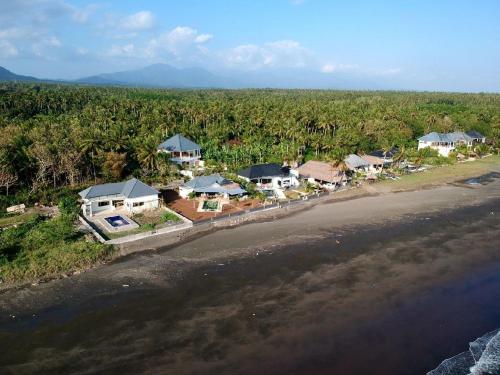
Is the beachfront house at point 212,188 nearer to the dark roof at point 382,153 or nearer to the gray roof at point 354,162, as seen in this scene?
the gray roof at point 354,162

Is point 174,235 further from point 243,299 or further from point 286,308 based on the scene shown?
point 286,308

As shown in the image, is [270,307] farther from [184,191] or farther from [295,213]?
[184,191]

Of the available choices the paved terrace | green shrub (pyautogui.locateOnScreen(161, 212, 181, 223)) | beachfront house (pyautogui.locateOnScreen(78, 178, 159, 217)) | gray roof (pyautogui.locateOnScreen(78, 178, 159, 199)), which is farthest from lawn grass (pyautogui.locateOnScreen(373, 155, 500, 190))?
gray roof (pyautogui.locateOnScreen(78, 178, 159, 199))

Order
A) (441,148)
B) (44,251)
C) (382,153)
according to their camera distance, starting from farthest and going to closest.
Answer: (441,148), (382,153), (44,251)

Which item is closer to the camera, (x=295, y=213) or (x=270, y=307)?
(x=270, y=307)

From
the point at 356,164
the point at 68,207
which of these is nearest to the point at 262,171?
the point at 356,164

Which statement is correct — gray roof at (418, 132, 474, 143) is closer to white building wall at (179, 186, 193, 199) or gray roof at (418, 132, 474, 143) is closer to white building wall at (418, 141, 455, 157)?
white building wall at (418, 141, 455, 157)

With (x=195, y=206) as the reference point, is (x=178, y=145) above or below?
above
